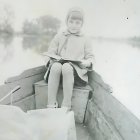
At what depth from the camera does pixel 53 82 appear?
117 centimetres

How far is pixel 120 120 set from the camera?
0.89m

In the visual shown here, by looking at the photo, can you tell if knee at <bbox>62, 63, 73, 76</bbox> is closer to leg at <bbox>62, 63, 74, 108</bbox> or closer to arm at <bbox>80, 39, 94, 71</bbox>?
leg at <bbox>62, 63, 74, 108</bbox>

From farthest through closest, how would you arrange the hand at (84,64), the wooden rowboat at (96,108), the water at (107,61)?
the hand at (84,64)
the water at (107,61)
the wooden rowboat at (96,108)

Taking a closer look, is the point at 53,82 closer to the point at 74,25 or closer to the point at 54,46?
the point at 54,46

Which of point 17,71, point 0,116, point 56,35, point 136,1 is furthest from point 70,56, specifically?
point 0,116

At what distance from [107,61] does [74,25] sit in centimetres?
27

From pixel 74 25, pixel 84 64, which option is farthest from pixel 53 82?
pixel 74 25

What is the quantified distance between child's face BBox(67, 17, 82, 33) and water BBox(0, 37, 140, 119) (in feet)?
0.50

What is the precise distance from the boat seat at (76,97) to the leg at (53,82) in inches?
2.7

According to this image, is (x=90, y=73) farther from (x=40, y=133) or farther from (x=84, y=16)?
(x=40, y=133)

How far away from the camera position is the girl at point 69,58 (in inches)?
45.9

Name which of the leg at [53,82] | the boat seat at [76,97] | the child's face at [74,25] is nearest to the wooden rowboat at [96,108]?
the boat seat at [76,97]

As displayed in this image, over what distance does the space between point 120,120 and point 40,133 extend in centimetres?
34

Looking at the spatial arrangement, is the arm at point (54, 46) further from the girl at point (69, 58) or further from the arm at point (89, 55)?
the arm at point (89, 55)
